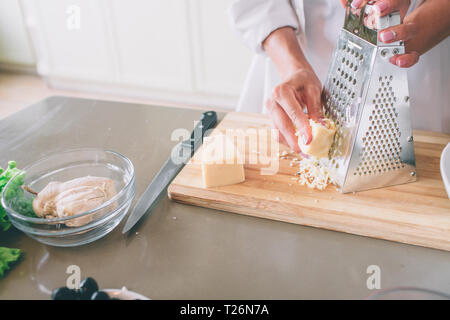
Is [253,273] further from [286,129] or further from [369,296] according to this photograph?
[286,129]

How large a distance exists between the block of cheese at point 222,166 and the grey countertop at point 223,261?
81 mm

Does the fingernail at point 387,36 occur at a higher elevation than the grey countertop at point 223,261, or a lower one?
higher

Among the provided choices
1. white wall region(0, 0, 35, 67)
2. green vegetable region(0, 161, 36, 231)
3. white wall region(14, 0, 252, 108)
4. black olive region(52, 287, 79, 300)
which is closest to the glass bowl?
green vegetable region(0, 161, 36, 231)

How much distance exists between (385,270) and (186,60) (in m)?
2.81

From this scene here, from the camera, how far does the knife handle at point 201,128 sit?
1103mm

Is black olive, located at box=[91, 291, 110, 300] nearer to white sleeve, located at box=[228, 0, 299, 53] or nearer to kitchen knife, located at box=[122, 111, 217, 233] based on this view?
kitchen knife, located at box=[122, 111, 217, 233]

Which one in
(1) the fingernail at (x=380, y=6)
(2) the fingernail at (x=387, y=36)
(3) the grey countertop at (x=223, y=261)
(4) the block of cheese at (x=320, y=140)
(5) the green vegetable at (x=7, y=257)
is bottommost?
(3) the grey countertop at (x=223, y=261)

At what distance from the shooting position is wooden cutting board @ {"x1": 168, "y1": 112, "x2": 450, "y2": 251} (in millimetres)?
788

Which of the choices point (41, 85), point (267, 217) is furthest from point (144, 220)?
point (41, 85)

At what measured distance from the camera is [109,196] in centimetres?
82

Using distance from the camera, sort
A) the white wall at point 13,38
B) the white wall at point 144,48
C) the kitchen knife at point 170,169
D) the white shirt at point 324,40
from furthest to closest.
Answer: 1. the white wall at point 13,38
2. the white wall at point 144,48
3. the white shirt at point 324,40
4. the kitchen knife at point 170,169

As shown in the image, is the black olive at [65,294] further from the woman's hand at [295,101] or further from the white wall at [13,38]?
the white wall at [13,38]

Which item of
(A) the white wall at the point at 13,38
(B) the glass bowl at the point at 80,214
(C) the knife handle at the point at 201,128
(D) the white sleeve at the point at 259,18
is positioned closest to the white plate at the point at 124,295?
(B) the glass bowl at the point at 80,214

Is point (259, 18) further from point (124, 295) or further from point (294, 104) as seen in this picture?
point (124, 295)
